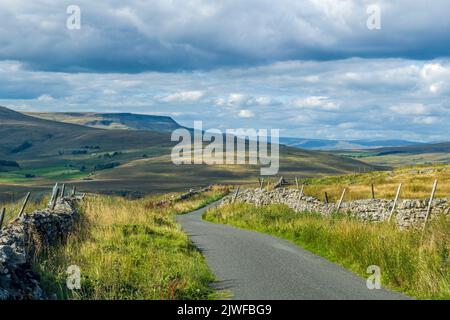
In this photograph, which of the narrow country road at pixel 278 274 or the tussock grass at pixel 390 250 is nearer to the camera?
the narrow country road at pixel 278 274

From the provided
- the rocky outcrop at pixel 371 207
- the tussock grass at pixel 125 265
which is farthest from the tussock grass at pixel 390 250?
the tussock grass at pixel 125 265

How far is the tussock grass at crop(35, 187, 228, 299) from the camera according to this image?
12.2 metres

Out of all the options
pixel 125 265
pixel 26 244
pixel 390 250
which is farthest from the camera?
pixel 390 250

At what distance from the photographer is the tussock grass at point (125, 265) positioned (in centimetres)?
1218

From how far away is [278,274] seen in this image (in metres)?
15.5

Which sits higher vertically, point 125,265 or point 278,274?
point 125,265

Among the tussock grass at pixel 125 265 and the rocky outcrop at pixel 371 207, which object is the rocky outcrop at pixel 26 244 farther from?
the rocky outcrop at pixel 371 207

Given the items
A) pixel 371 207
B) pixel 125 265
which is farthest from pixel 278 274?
pixel 371 207

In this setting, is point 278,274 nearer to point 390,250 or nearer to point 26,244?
point 390,250

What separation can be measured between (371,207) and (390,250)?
14.0m

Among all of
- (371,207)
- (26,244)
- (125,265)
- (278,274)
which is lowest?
Answer: (278,274)

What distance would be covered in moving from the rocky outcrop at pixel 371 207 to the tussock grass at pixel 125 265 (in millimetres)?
9013

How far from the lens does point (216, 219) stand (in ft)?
142

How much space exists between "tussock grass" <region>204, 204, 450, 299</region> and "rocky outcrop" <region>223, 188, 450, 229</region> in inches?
109
